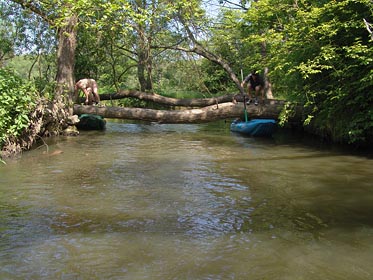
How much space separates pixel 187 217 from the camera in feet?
18.0

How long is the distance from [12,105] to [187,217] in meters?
5.93

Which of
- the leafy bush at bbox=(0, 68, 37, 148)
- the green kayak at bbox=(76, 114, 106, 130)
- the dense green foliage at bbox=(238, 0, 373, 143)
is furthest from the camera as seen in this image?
the green kayak at bbox=(76, 114, 106, 130)

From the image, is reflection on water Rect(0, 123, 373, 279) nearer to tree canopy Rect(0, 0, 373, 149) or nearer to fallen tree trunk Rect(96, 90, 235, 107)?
tree canopy Rect(0, 0, 373, 149)

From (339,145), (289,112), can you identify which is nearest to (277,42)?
(289,112)

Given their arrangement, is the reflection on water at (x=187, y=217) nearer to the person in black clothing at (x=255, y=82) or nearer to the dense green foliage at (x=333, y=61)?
the dense green foliage at (x=333, y=61)

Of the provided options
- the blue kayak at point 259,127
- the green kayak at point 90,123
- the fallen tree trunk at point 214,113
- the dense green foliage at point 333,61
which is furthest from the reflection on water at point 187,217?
the green kayak at point 90,123

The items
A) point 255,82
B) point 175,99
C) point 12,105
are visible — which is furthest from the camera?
point 175,99

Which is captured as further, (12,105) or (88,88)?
(88,88)

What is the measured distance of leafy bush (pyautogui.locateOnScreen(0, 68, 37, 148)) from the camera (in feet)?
29.5

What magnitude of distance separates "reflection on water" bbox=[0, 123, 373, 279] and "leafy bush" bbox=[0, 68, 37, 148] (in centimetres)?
77

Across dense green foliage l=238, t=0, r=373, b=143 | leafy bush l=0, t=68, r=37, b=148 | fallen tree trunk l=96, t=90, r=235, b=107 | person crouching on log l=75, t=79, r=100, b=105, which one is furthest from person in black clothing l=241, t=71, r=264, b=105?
leafy bush l=0, t=68, r=37, b=148

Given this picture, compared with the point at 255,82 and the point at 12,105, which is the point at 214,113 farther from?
the point at 12,105

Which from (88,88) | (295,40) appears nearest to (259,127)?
(295,40)

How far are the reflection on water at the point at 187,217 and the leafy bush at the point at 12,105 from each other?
769 mm
